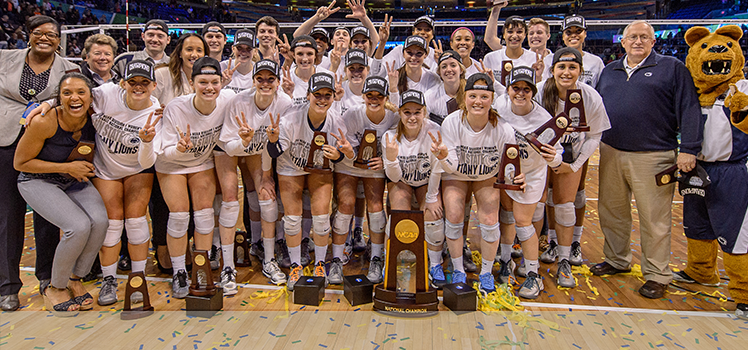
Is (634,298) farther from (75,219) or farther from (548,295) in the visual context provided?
(75,219)

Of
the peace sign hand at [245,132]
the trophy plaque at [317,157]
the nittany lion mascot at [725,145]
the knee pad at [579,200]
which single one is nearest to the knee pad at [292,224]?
the trophy plaque at [317,157]

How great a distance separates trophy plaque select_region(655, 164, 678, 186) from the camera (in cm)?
323

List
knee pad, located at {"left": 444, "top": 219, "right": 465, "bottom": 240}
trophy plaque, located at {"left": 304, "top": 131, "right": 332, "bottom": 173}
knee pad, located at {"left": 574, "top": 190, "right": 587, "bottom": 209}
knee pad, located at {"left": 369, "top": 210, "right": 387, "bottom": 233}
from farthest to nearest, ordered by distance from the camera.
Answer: knee pad, located at {"left": 574, "top": 190, "right": 587, "bottom": 209} < knee pad, located at {"left": 369, "top": 210, "right": 387, "bottom": 233} < knee pad, located at {"left": 444, "top": 219, "right": 465, "bottom": 240} < trophy plaque, located at {"left": 304, "top": 131, "right": 332, "bottom": 173}

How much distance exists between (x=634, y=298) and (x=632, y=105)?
142 cm

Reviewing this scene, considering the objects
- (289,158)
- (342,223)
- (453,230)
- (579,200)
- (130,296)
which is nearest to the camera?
(130,296)

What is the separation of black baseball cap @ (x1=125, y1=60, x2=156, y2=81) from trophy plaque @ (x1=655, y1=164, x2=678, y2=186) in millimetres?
3637

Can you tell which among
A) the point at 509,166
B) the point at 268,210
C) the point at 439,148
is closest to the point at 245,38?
the point at 268,210

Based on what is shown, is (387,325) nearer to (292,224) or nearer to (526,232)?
(292,224)

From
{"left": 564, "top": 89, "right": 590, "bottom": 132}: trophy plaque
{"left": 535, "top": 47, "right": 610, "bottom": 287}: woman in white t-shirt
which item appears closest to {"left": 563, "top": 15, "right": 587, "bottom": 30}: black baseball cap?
{"left": 535, "top": 47, "right": 610, "bottom": 287}: woman in white t-shirt

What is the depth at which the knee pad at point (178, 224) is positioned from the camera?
318cm

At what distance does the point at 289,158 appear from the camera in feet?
11.2

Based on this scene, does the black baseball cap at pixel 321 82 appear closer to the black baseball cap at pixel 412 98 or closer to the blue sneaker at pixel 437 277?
the black baseball cap at pixel 412 98

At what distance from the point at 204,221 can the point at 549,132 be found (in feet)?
8.23

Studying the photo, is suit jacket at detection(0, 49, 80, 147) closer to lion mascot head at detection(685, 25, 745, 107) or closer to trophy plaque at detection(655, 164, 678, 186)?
trophy plaque at detection(655, 164, 678, 186)
